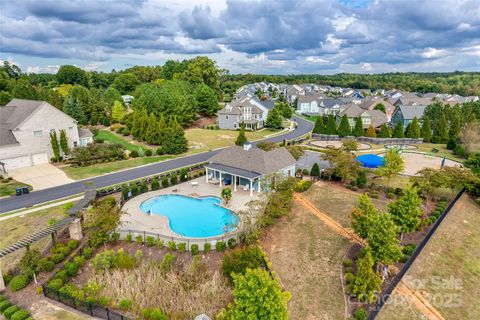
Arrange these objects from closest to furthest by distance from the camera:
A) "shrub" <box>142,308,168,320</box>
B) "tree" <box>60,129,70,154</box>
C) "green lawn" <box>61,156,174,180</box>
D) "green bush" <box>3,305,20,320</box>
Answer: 1. "green bush" <box>3,305,20,320</box>
2. "shrub" <box>142,308,168,320</box>
3. "green lawn" <box>61,156,174,180</box>
4. "tree" <box>60,129,70,154</box>

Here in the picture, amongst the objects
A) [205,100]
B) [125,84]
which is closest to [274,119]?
[205,100]

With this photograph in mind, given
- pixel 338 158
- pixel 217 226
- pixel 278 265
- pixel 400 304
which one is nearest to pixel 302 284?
pixel 278 265

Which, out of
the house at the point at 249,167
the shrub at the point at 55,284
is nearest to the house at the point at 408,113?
the house at the point at 249,167

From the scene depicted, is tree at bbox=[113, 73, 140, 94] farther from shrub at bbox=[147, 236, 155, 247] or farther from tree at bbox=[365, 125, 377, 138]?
shrub at bbox=[147, 236, 155, 247]

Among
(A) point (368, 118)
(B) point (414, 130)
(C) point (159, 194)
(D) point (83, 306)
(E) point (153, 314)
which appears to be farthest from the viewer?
(A) point (368, 118)

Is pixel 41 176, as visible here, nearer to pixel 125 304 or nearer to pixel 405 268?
pixel 125 304

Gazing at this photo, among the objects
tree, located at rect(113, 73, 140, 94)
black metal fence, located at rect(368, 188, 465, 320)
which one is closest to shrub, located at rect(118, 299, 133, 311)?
black metal fence, located at rect(368, 188, 465, 320)
